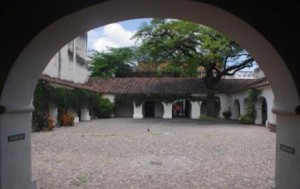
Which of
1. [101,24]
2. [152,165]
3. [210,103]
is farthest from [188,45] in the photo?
[101,24]

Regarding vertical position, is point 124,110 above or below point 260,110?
below

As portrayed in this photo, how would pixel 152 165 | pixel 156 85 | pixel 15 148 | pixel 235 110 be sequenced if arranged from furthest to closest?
pixel 156 85, pixel 235 110, pixel 152 165, pixel 15 148

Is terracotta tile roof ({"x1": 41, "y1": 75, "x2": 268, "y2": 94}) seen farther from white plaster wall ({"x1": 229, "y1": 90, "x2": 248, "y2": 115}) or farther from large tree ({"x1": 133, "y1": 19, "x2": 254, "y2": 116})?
large tree ({"x1": 133, "y1": 19, "x2": 254, "y2": 116})

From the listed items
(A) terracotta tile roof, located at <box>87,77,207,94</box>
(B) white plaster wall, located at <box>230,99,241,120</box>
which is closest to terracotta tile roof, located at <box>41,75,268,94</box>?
(A) terracotta tile roof, located at <box>87,77,207,94</box>

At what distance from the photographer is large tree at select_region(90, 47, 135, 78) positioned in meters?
46.2

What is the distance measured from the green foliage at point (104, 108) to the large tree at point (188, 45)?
24.6 ft

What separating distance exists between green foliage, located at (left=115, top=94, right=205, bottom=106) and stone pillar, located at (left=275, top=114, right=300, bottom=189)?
31.9 meters

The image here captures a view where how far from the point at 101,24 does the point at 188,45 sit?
26.6m

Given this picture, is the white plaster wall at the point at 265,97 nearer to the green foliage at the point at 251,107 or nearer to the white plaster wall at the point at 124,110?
the green foliage at the point at 251,107

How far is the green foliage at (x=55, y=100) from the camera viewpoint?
64.9 ft

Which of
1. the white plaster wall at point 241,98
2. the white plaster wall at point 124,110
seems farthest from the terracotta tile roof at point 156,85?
the white plaster wall at point 124,110

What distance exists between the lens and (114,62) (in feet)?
153

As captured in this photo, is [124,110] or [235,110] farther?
[124,110]

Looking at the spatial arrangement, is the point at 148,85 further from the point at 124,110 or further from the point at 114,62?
the point at 114,62
